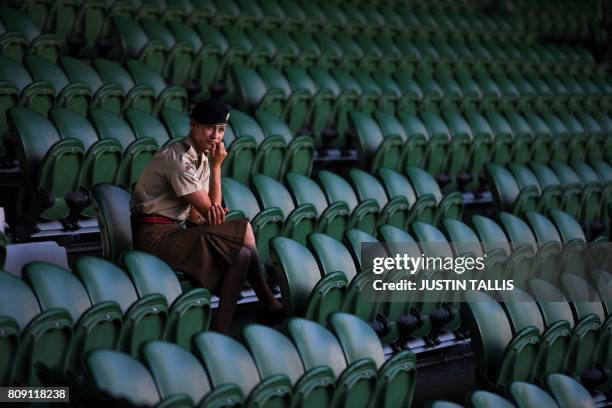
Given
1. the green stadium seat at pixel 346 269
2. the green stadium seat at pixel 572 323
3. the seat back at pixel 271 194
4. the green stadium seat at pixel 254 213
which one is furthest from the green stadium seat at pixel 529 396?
the seat back at pixel 271 194

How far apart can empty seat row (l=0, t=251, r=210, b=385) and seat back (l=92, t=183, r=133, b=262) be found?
13 centimetres

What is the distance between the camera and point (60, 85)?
7.11 ft

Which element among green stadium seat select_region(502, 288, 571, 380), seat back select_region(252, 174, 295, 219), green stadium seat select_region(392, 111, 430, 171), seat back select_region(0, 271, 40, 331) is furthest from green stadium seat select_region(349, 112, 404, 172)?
seat back select_region(0, 271, 40, 331)

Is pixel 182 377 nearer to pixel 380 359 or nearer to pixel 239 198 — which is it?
pixel 380 359

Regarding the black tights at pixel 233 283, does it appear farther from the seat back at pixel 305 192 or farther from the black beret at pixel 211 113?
the seat back at pixel 305 192

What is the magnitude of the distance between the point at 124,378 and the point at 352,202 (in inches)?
42.1

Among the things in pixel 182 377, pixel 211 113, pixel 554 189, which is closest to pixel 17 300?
pixel 182 377

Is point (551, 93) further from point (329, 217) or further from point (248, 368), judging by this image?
point (248, 368)

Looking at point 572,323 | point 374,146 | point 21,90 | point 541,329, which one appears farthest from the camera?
point 374,146

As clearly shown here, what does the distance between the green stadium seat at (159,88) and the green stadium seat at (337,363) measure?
103 cm

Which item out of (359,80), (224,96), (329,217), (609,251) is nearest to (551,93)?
(359,80)

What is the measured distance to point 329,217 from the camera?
1970 millimetres

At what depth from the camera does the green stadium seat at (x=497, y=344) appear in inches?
65.2

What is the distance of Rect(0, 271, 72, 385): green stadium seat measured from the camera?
124 centimetres
